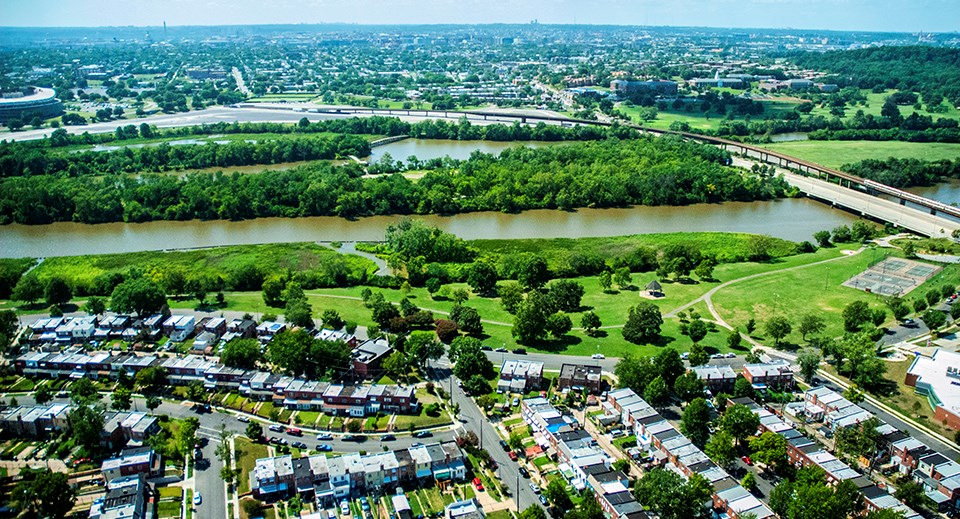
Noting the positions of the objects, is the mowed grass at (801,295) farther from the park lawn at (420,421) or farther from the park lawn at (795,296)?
the park lawn at (420,421)

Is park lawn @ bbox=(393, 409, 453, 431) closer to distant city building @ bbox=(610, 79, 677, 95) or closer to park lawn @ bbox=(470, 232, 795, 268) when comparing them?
park lawn @ bbox=(470, 232, 795, 268)

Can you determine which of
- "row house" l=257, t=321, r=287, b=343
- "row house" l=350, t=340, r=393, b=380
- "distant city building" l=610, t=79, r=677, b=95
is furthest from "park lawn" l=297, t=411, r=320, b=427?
"distant city building" l=610, t=79, r=677, b=95

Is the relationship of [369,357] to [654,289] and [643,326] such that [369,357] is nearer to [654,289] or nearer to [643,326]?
[643,326]

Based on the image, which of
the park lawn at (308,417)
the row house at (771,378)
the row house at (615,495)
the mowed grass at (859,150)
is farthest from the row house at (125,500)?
the mowed grass at (859,150)

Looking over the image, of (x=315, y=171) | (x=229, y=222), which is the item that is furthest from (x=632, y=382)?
(x=315, y=171)

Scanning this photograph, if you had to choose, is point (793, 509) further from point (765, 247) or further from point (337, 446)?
point (765, 247)

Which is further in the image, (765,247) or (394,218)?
(394,218)
